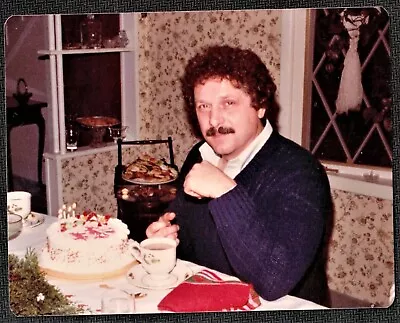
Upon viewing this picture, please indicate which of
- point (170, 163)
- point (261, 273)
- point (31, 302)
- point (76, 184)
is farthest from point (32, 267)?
point (261, 273)

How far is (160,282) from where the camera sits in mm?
1100

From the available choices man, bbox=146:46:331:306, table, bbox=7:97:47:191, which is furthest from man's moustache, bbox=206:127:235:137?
table, bbox=7:97:47:191

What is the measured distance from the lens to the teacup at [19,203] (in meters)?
1.14

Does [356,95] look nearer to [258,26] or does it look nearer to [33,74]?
[258,26]

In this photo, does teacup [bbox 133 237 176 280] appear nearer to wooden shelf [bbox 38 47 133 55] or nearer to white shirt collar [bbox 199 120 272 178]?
white shirt collar [bbox 199 120 272 178]

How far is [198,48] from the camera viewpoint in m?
1.13

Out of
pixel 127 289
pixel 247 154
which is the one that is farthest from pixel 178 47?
pixel 127 289

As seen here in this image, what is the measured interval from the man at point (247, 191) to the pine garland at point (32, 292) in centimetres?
22

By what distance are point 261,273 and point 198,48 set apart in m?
0.46

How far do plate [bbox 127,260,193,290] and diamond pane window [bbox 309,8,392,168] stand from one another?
0.35 m

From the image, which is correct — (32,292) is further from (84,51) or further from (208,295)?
(84,51)

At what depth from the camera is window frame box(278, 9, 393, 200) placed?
1124 millimetres

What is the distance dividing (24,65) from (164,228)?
425 millimetres

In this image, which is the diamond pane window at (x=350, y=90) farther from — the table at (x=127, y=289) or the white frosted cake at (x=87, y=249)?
the white frosted cake at (x=87, y=249)
